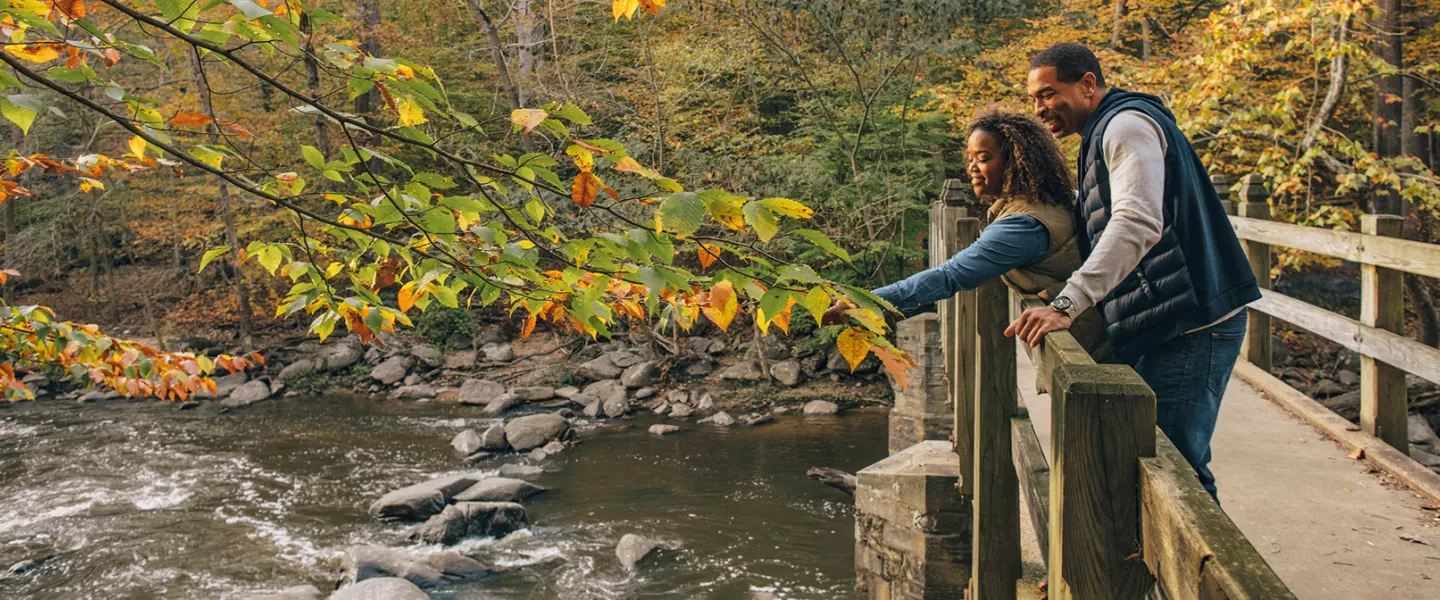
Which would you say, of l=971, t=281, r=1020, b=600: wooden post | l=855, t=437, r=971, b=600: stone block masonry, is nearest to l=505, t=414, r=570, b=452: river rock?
l=855, t=437, r=971, b=600: stone block masonry

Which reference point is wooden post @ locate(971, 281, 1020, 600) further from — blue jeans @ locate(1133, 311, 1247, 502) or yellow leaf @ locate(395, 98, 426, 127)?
yellow leaf @ locate(395, 98, 426, 127)

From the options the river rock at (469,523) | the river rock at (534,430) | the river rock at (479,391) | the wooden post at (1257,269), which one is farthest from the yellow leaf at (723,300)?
the river rock at (479,391)

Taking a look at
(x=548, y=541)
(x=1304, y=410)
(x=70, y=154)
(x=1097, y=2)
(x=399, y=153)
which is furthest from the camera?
(x=70, y=154)

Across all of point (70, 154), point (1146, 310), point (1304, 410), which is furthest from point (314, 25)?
point (70, 154)

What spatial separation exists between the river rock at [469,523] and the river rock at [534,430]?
3.14 m

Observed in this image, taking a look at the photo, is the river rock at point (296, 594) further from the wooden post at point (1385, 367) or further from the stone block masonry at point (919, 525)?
the wooden post at point (1385, 367)

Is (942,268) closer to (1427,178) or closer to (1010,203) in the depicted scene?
(1010,203)

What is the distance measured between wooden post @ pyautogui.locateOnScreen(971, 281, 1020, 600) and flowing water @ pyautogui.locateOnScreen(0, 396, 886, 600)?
4568mm

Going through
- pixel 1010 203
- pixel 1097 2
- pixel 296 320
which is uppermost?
pixel 1097 2

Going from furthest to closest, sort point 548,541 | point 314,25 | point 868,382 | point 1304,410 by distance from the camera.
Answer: point 868,382
point 548,541
point 1304,410
point 314,25

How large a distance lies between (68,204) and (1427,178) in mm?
22923

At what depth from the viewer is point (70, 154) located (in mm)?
21938

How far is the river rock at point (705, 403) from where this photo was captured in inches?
579

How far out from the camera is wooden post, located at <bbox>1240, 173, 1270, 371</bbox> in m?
5.95
